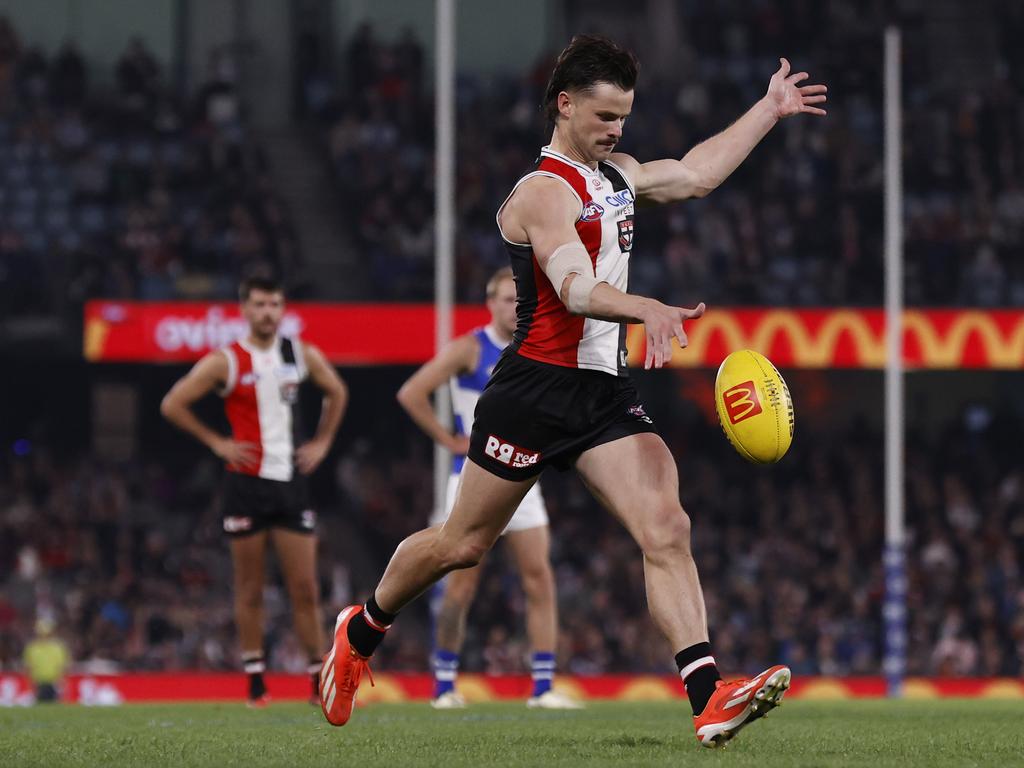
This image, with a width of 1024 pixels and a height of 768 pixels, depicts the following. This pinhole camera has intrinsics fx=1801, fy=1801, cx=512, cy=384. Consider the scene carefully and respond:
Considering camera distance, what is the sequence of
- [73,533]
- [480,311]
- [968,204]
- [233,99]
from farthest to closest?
[233,99] → [968,204] → [73,533] → [480,311]

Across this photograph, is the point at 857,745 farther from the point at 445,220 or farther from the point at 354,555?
the point at 354,555

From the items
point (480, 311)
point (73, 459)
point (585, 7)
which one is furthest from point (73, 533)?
point (585, 7)

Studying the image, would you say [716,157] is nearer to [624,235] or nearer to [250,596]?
[624,235]

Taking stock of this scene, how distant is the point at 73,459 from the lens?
23156mm

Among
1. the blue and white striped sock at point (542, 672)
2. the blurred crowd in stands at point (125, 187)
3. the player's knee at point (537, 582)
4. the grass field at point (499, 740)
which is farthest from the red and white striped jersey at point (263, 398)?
the blurred crowd in stands at point (125, 187)

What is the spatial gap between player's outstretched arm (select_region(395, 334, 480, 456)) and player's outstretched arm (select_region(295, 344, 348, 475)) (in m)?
0.40

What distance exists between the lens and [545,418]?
20.1 feet

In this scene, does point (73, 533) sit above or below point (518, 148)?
below

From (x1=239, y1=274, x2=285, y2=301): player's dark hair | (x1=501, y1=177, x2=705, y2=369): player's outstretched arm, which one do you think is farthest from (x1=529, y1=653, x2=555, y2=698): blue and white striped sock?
(x1=501, y1=177, x2=705, y2=369): player's outstretched arm

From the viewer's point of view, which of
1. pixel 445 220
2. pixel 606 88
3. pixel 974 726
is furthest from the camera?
pixel 445 220

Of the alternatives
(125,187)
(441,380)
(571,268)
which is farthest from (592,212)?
(125,187)

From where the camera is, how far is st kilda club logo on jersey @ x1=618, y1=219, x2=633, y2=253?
6.22 meters

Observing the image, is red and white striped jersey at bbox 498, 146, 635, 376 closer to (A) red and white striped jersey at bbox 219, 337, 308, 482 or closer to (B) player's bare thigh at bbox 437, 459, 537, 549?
(B) player's bare thigh at bbox 437, 459, 537, 549

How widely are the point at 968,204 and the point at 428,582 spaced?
17.8 metres
